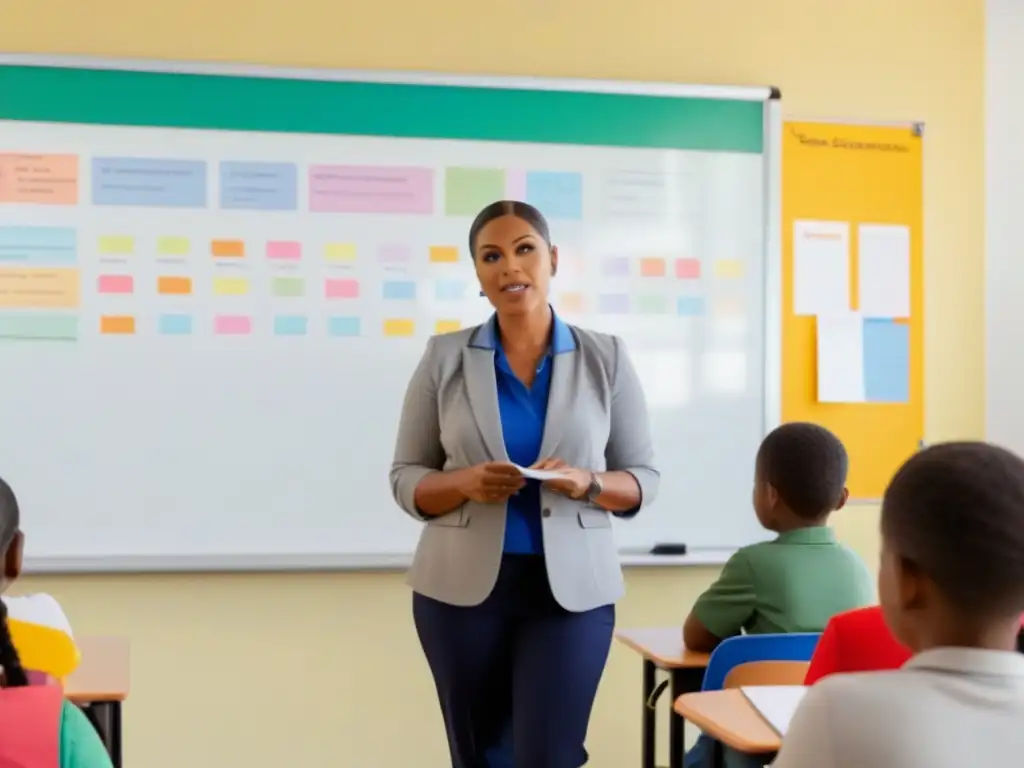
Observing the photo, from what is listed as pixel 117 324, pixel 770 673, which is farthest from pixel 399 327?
pixel 770 673

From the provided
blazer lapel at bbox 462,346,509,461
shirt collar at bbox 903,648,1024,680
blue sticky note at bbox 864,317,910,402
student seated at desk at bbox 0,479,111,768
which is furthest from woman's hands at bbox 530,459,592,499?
blue sticky note at bbox 864,317,910,402

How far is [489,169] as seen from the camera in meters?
3.74

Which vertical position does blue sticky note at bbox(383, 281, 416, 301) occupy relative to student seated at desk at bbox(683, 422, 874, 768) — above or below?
above

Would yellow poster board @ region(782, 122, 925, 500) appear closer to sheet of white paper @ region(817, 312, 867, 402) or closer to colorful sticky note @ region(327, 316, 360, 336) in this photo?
sheet of white paper @ region(817, 312, 867, 402)

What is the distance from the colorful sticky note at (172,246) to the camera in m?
3.55

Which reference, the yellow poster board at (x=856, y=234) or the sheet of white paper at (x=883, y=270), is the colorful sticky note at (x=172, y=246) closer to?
the yellow poster board at (x=856, y=234)

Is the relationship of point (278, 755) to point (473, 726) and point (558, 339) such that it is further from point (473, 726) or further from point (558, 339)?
point (558, 339)

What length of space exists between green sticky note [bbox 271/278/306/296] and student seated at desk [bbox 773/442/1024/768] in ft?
8.66

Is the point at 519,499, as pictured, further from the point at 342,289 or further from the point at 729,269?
the point at 729,269

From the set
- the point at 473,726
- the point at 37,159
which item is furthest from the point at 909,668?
the point at 37,159

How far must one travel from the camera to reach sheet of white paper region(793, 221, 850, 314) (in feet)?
13.0

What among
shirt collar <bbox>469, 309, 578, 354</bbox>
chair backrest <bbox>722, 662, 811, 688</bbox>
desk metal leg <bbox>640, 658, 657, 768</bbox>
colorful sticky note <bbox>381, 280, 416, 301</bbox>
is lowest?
desk metal leg <bbox>640, 658, 657, 768</bbox>

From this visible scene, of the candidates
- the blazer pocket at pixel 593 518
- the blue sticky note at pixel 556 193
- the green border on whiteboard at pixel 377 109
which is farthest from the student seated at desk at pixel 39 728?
the blue sticky note at pixel 556 193

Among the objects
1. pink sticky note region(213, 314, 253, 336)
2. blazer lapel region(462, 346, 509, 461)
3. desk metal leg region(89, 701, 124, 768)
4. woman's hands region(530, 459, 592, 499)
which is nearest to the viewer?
desk metal leg region(89, 701, 124, 768)
